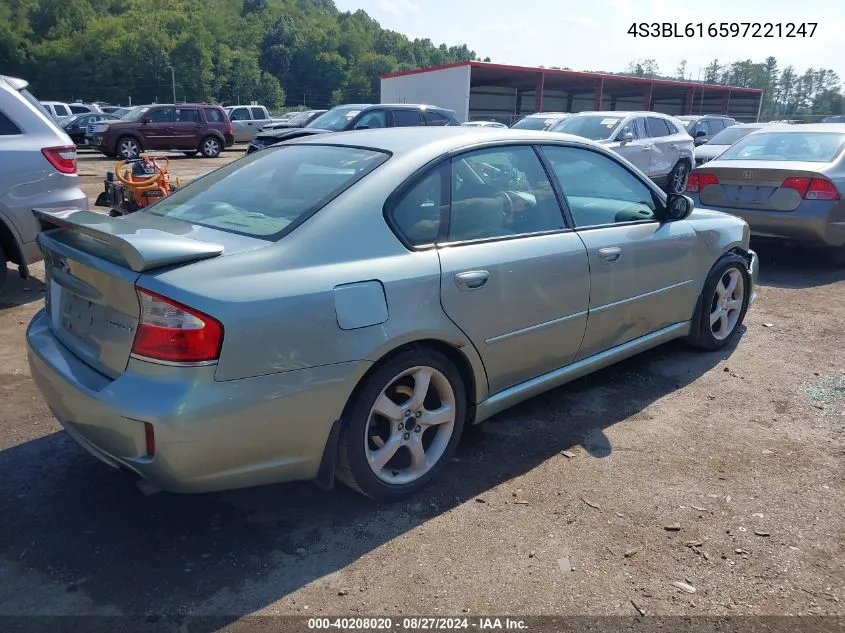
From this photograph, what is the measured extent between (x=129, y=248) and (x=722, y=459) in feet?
9.67

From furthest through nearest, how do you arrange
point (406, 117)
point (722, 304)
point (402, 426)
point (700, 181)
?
point (406, 117), point (700, 181), point (722, 304), point (402, 426)

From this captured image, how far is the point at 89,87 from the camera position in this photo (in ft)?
222

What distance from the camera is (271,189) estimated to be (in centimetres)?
314

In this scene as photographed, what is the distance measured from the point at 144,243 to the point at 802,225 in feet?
22.1

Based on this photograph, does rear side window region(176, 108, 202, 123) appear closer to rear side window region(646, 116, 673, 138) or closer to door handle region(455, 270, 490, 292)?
rear side window region(646, 116, 673, 138)

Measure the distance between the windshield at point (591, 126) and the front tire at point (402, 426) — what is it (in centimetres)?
1016

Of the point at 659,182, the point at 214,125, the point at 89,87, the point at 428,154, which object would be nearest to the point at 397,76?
the point at 214,125

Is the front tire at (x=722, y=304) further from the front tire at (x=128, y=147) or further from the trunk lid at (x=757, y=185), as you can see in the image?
the front tire at (x=128, y=147)

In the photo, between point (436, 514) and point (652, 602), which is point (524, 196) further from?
point (652, 602)

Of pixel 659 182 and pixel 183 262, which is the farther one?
pixel 659 182

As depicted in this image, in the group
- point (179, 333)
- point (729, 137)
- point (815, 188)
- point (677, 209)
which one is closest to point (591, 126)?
point (729, 137)

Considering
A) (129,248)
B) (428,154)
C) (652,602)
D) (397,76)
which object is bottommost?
(652,602)

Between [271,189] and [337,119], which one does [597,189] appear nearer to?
[271,189]

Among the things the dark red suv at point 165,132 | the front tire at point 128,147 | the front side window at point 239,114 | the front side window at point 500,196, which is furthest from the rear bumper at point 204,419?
the front side window at point 239,114
